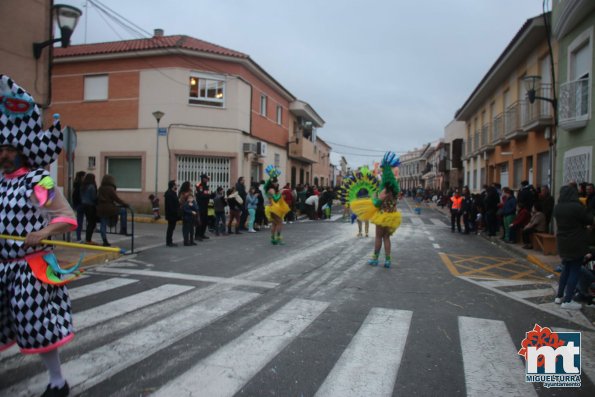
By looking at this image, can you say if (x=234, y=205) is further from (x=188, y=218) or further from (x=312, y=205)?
(x=312, y=205)

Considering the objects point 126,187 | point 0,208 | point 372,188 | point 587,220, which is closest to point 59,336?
point 0,208

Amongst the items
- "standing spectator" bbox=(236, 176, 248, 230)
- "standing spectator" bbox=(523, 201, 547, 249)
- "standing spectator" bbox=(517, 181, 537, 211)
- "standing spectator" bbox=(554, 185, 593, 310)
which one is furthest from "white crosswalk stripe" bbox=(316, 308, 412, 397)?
"standing spectator" bbox=(236, 176, 248, 230)

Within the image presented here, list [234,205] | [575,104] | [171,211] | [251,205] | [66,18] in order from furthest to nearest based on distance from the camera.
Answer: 1. [251,205]
2. [234,205]
3. [575,104]
4. [171,211]
5. [66,18]

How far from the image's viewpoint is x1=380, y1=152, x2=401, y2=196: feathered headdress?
30.5 ft

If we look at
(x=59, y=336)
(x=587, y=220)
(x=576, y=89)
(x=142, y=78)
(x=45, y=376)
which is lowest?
(x=45, y=376)

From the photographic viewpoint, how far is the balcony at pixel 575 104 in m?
11.8

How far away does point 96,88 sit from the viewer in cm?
2159

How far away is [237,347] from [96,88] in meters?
20.8

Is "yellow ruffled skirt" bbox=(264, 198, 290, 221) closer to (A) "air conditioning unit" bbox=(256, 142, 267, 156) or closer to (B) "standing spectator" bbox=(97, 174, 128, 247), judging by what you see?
(B) "standing spectator" bbox=(97, 174, 128, 247)

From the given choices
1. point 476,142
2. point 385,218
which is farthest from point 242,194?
point 476,142

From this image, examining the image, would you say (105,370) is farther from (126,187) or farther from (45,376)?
(126,187)

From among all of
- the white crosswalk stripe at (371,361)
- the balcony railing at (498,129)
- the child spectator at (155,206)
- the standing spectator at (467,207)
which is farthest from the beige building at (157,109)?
the white crosswalk stripe at (371,361)

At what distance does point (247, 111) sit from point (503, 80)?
13.3 m

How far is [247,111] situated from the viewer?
22.6 m
